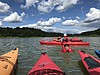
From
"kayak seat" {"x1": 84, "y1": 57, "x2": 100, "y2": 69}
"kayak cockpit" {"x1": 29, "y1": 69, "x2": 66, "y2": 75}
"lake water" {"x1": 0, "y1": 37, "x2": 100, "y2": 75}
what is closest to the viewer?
"kayak cockpit" {"x1": 29, "y1": 69, "x2": 66, "y2": 75}

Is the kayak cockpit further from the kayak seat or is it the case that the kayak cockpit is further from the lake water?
the lake water

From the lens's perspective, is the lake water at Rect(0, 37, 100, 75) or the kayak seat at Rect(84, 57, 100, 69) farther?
the lake water at Rect(0, 37, 100, 75)

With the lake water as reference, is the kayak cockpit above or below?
above

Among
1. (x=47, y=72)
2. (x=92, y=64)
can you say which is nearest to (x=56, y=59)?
(x=92, y=64)

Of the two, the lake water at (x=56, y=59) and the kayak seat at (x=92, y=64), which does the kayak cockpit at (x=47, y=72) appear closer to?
the kayak seat at (x=92, y=64)

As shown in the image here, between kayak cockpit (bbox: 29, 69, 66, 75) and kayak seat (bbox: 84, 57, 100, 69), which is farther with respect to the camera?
kayak seat (bbox: 84, 57, 100, 69)

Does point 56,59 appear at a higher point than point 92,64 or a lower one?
lower

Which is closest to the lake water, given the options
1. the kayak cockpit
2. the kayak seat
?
the kayak seat

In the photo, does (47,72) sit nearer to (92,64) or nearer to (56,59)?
(92,64)

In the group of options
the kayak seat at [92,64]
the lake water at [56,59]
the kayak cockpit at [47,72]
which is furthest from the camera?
the lake water at [56,59]

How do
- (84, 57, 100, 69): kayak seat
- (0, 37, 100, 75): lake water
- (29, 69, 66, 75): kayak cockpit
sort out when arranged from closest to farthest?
1. (29, 69, 66, 75): kayak cockpit
2. (84, 57, 100, 69): kayak seat
3. (0, 37, 100, 75): lake water

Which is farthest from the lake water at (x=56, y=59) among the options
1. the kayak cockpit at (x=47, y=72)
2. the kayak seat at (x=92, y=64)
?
the kayak cockpit at (x=47, y=72)

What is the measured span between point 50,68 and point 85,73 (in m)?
4.16

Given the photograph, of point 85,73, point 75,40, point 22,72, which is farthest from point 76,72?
point 75,40
